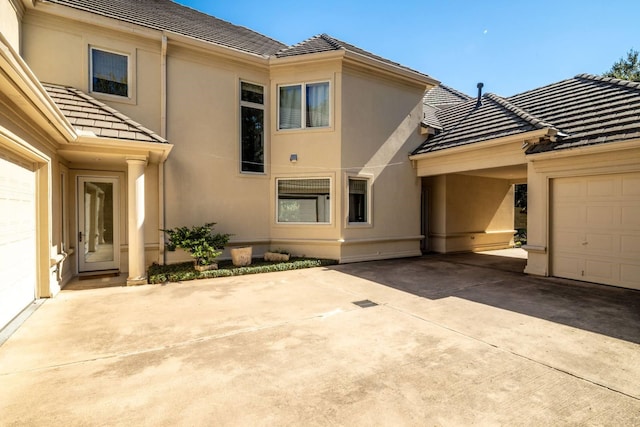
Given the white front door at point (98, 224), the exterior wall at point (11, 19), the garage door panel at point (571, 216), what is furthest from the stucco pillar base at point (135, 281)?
the garage door panel at point (571, 216)

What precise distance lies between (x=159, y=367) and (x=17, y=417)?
1.16m

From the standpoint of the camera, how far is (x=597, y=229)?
23.8 ft

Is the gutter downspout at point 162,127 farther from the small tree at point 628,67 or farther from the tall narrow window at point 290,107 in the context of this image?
the small tree at point 628,67

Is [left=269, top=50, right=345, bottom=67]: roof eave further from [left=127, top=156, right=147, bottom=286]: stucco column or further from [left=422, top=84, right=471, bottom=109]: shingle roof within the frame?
[left=422, top=84, right=471, bottom=109]: shingle roof

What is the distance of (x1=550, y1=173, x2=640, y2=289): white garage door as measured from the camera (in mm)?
6766

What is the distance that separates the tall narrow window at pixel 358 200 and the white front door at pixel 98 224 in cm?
693

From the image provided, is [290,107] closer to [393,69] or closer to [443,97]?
[393,69]

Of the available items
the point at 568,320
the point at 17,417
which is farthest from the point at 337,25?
the point at 17,417


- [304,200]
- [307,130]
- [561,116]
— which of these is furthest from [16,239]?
[561,116]

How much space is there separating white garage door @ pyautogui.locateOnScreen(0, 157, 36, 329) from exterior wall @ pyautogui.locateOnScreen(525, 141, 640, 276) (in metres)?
10.8

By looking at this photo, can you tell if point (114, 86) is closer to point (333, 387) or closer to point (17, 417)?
point (17, 417)

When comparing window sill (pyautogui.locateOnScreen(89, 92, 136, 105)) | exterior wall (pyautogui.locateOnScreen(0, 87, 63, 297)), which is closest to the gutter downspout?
window sill (pyautogui.locateOnScreen(89, 92, 136, 105))

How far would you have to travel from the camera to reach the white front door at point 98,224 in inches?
336

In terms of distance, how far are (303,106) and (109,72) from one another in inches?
217
